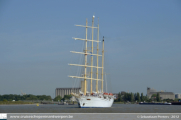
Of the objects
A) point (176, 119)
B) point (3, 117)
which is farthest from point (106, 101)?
point (3, 117)

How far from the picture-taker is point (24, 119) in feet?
149

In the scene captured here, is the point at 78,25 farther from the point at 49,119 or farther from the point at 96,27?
the point at 49,119

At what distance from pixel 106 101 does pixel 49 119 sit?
61.1 m

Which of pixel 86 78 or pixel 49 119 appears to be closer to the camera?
pixel 49 119

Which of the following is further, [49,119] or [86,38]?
[86,38]

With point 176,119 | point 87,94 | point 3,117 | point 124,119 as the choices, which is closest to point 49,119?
point 3,117

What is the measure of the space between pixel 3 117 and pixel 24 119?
6515 millimetres

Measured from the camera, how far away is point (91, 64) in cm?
10775

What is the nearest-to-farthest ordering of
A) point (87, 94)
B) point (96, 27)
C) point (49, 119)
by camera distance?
point (49, 119) → point (87, 94) → point (96, 27)

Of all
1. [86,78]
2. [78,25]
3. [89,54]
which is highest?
[78,25]

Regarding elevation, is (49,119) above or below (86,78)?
below

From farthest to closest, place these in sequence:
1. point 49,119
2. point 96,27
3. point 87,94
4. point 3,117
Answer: point 96,27 → point 87,94 → point 49,119 → point 3,117

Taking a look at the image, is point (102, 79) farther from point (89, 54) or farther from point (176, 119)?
point (176, 119)

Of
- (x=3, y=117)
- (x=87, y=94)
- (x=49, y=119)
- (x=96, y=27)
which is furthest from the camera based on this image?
(x=96, y=27)
